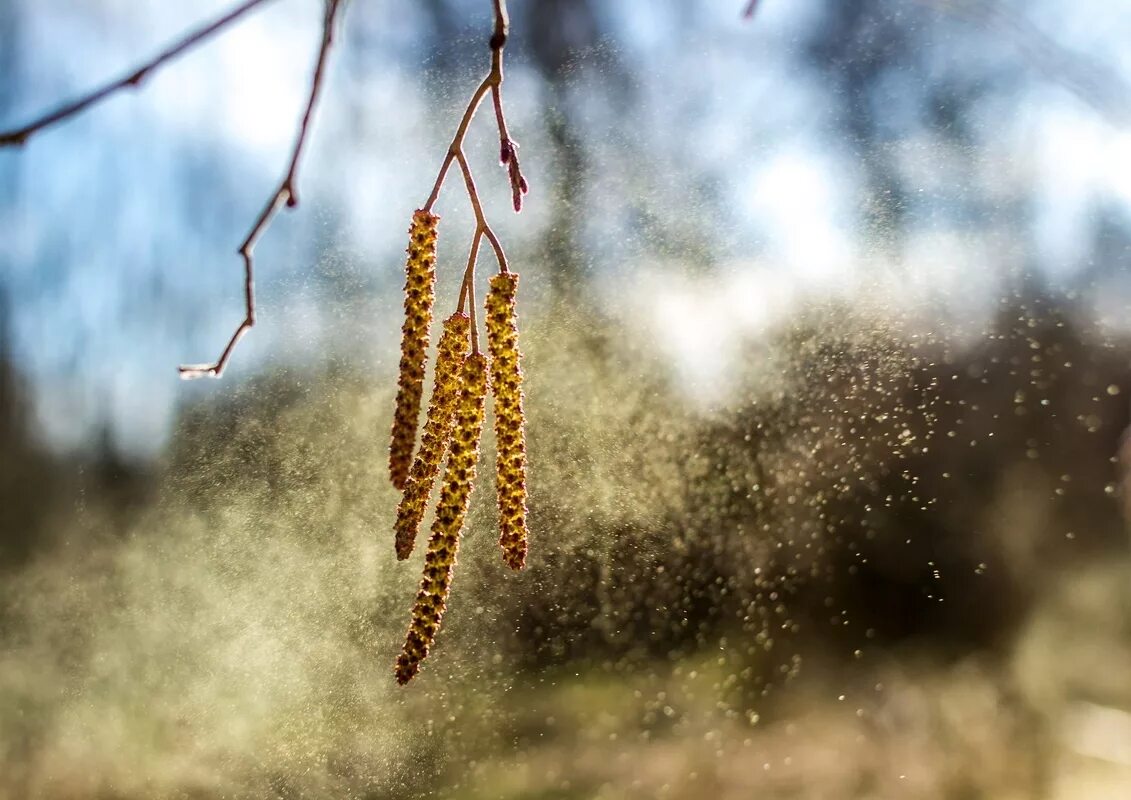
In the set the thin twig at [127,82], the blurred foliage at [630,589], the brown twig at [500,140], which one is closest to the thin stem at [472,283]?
the brown twig at [500,140]

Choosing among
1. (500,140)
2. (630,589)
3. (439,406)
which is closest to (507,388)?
(439,406)

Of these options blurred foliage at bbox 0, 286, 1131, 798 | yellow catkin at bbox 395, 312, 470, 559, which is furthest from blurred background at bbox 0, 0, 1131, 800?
yellow catkin at bbox 395, 312, 470, 559

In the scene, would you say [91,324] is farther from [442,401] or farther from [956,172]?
[956,172]

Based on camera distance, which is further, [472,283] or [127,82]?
[472,283]

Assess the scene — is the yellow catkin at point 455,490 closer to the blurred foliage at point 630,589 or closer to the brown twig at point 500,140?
the brown twig at point 500,140

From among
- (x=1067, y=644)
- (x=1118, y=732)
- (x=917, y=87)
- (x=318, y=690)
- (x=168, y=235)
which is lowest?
(x=318, y=690)

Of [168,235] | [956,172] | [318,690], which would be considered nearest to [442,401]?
[318,690]

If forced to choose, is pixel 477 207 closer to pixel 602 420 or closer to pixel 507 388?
pixel 507 388
